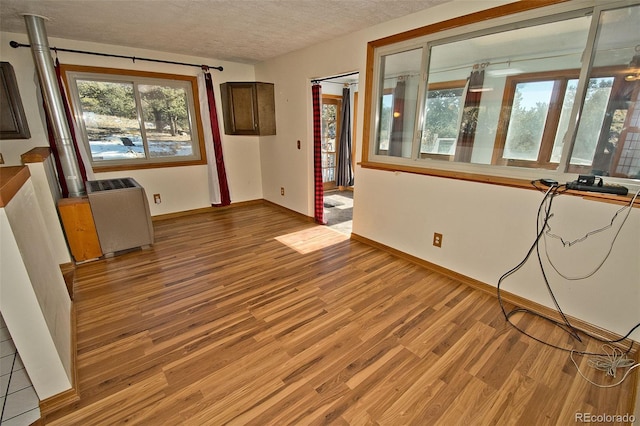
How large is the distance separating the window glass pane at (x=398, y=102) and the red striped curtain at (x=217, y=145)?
255 centimetres

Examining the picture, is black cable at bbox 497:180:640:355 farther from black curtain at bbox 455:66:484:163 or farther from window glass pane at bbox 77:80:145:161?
window glass pane at bbox 77:80:145:161

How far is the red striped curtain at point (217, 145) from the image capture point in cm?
414

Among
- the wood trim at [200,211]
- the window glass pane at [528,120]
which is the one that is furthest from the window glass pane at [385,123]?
the wood trim at [200,211]

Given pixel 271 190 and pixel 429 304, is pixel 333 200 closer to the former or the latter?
pixel 271 190

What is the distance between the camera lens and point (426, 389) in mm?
1501

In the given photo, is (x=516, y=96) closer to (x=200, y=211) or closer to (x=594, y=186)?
(x=594, y=186)

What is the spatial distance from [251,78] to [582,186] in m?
4.51

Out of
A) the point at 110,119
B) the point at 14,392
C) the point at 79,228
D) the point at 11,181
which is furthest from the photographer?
the point at 110,119

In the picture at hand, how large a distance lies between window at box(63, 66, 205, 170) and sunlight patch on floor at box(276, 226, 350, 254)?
2079 mm

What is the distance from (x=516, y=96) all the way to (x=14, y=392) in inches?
144

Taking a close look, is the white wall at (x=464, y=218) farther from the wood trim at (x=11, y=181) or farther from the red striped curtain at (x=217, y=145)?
the wood trim at (x=11, y=181)

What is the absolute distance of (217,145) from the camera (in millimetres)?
4328

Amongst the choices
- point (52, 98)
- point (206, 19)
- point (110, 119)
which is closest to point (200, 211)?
point (110, 119)

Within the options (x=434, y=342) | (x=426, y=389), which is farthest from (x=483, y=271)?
→ (x=426, y=389)
